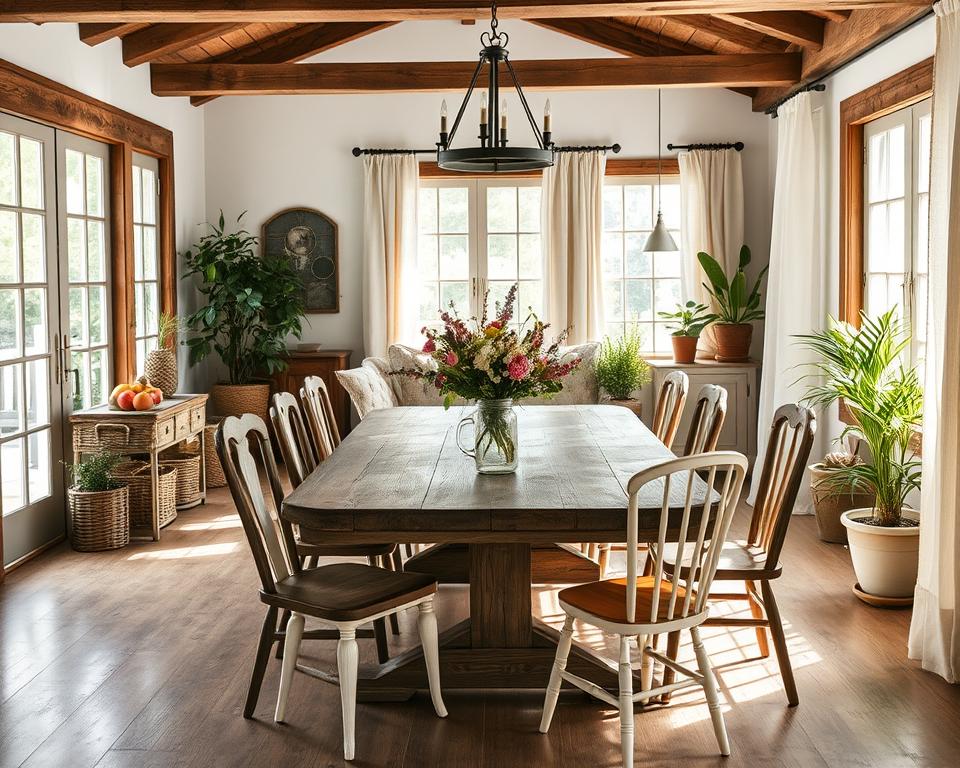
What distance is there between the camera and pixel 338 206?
7941 mm

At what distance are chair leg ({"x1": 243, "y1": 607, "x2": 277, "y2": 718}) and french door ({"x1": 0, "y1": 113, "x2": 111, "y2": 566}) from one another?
6.87ft

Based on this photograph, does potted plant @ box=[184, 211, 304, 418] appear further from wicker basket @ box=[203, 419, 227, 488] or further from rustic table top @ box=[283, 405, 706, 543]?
rustic table top @ box=[283, 405, 706, 543]

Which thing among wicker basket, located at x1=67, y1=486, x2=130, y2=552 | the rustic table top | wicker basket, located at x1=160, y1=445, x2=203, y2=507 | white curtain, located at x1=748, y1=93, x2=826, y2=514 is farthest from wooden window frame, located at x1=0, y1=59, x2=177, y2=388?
white curtain, located at x1=748, y1=93, x2=826, y2=514

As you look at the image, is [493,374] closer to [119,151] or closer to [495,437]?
[495,437]

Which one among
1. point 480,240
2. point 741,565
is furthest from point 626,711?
point 480,240

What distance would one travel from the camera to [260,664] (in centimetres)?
328

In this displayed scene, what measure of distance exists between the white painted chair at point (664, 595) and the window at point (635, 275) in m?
4.87

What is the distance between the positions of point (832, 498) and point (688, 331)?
7.48 feet

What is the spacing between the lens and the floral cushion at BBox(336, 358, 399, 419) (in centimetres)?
634

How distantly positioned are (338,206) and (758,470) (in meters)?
3.67

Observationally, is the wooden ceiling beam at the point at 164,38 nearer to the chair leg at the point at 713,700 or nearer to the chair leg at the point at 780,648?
the chair leg at the point at 780,648

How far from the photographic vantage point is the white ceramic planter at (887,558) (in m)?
4.34

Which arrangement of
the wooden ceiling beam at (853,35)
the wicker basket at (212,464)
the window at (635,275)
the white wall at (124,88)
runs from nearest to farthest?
the wooden ceiling beam at (853,35), the white wall at (124,88), the wicker basket at (212,464), the window at (635,275)

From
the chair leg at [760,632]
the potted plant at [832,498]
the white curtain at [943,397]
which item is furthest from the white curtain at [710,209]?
the chair leg at [760,632]
